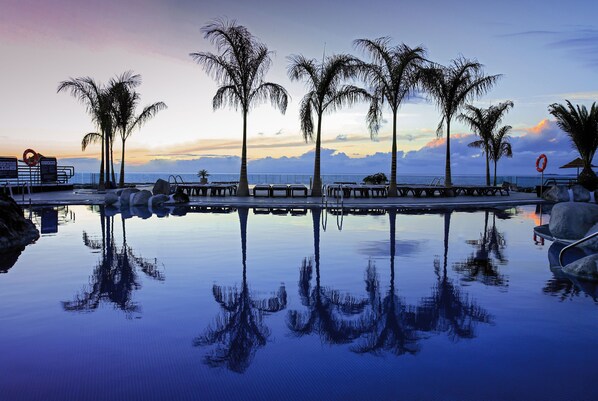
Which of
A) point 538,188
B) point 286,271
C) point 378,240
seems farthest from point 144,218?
point 538,188

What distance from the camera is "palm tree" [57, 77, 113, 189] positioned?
33656 mm

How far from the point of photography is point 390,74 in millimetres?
25234

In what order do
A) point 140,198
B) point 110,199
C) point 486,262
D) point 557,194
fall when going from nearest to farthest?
point 486,262 < point 140,198 < point 110,199 < point 557,194

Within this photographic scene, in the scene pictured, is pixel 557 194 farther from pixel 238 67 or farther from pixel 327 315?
pixel 327 315

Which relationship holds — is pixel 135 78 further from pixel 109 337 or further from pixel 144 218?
pixel 109 337

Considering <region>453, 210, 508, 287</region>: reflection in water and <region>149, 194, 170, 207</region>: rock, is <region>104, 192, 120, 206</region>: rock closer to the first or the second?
<region>149, 194, 170, 207</region>: rock

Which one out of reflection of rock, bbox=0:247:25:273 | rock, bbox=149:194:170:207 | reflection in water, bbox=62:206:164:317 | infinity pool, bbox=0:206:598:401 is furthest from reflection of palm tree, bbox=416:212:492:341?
rock, bbox=149:194:170:207

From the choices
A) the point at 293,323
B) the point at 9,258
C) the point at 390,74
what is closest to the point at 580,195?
the point at 390,74

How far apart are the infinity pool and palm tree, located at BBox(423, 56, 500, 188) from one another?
18920 mm

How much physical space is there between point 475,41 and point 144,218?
18.2 metres

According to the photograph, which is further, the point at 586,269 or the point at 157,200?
the point at 157,200

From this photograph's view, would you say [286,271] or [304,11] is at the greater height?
[304,11]

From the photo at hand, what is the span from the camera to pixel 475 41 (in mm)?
24750

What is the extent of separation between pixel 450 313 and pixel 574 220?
783 centimetres
